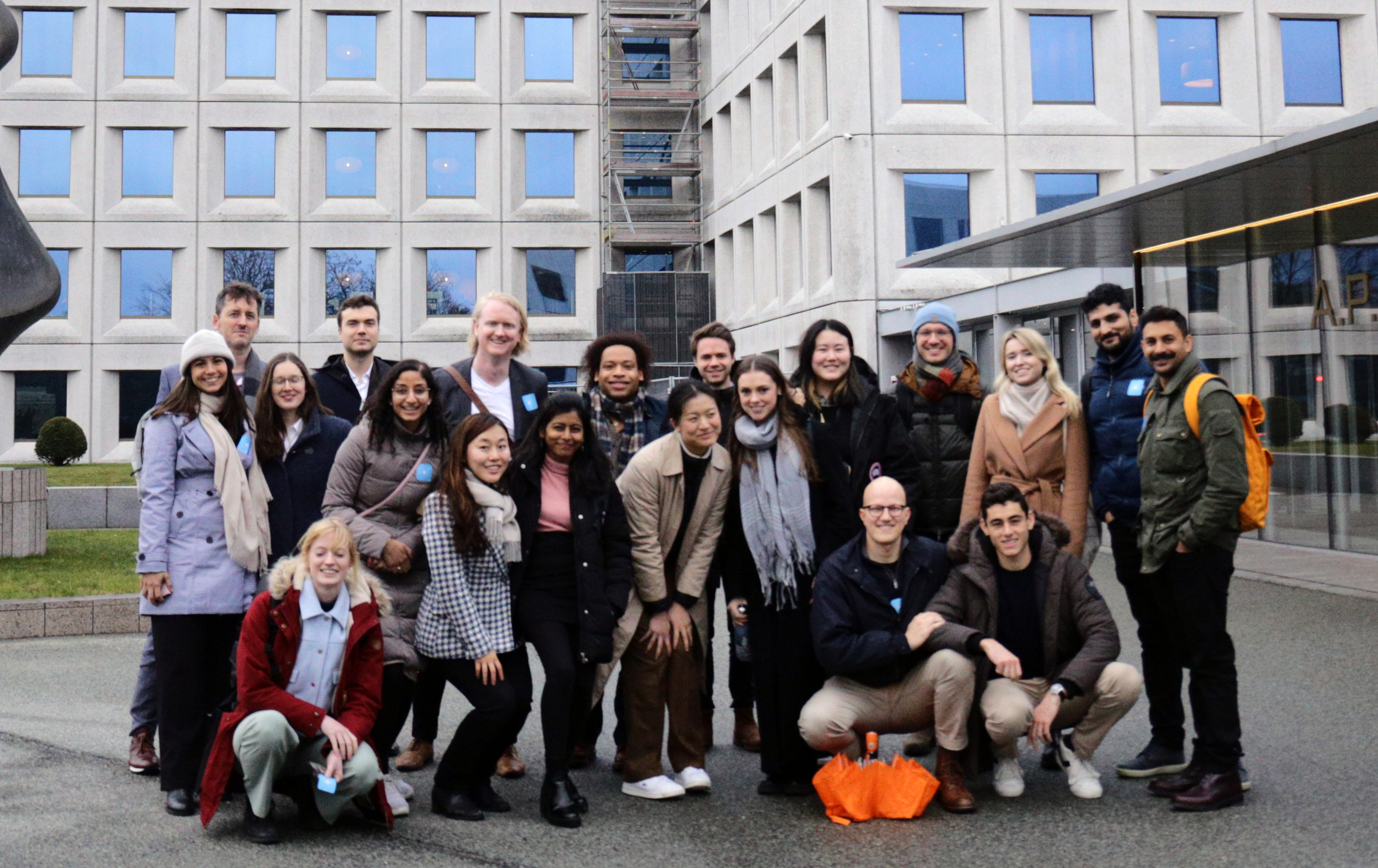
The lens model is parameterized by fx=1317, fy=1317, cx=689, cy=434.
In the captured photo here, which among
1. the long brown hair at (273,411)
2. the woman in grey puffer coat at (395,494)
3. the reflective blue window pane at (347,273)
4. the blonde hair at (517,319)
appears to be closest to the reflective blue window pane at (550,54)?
the reflective blue window pane at (347,273)

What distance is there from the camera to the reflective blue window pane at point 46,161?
1358 inches

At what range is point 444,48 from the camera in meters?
35.2

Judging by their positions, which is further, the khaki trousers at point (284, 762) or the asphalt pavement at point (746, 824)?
the khaki trousers at point (284, 762)

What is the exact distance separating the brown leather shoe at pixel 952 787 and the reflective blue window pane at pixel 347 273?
31431 mm

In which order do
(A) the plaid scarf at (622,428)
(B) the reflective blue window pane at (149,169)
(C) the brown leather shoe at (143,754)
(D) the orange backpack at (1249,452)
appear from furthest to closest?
(B) the reflective blue window pane at (149,169), (A) the plaid scarf at (622,428), (C) the brown leather shoe at (143,754), (D) the orange backpack at (1249,452)

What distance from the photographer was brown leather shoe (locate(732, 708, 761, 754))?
6715 mm

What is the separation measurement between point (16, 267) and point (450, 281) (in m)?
31.9

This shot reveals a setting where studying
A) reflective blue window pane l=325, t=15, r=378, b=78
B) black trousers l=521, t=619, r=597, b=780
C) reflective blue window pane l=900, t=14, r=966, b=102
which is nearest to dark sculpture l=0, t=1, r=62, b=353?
black trousers l=521, t=619, r=597, b=780

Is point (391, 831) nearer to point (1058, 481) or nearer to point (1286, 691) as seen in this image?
point (1058, 481)

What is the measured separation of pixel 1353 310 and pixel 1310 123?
15291mm

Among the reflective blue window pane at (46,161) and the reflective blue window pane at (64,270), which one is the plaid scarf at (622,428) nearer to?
the reflective blue window pane at (64,270)

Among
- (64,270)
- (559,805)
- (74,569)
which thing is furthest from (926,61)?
(559,805)

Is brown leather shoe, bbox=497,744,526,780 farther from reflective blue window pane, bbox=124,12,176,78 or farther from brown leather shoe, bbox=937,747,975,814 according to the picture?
reflective blue window pane, bbox=124,12,176,78

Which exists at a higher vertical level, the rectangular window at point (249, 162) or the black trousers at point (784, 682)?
the rectangular window at point (249, 162)
